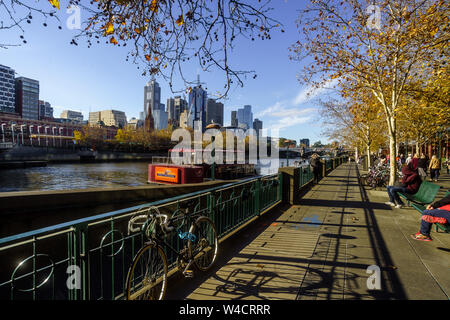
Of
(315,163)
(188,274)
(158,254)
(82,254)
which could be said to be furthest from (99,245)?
(315,163)

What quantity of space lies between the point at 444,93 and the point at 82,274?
13.9m

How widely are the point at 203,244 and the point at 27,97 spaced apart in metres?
163

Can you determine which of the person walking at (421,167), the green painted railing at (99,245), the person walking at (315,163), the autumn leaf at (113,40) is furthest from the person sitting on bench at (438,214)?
the person walking at (315,163)

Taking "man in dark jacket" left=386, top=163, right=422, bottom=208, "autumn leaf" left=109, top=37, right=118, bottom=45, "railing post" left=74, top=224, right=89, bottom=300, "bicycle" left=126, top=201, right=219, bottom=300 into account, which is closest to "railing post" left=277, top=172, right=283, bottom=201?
"man in dark jacket" left=386, top=163, right=422, bottom=208

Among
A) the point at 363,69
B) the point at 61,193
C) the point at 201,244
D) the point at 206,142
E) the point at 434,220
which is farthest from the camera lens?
the point at 206,142

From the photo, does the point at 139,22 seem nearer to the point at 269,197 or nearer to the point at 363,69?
the point at 269,197

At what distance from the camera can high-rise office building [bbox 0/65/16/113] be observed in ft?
400

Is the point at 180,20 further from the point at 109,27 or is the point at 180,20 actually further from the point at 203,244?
the point at 203,244

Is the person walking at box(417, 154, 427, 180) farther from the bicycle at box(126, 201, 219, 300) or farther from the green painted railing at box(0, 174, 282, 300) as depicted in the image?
the bicycle at box(126, 201, 219, 300)

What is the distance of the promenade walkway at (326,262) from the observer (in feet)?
11.0

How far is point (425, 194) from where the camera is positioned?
7012 millimetres
